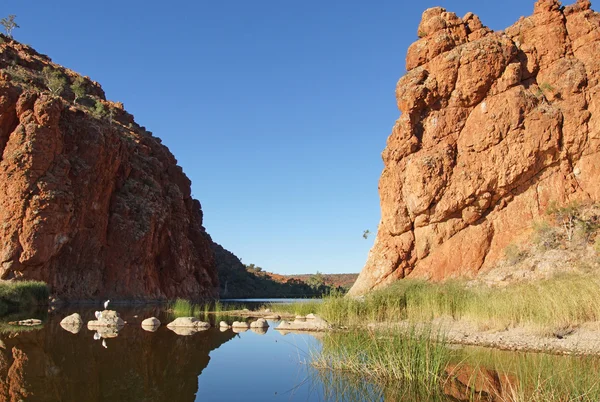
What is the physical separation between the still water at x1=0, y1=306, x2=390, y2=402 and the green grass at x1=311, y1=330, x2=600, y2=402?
0.42 meters

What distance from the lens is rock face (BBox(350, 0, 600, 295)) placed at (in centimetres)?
3909

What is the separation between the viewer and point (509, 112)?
4031cm

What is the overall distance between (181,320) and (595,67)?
1475 inches

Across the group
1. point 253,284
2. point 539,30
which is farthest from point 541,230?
point 253,284

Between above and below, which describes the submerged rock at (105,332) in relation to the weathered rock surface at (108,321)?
below

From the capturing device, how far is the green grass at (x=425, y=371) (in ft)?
29.7

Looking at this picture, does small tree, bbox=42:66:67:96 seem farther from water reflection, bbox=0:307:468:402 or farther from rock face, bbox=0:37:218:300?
water reflection, bbox=0:307:468:402

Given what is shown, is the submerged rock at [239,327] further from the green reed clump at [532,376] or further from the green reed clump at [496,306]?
the green reed clump at [532,376]

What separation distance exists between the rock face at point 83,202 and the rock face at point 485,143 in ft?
99.0

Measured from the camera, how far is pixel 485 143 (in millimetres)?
40594

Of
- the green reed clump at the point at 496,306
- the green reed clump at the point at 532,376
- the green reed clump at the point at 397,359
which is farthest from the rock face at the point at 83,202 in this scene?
the green reed clump at the point at 532,376

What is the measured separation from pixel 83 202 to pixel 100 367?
156 ft

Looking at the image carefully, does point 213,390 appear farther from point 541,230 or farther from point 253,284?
point 253,284

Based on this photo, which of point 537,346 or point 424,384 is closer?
point 424,384
